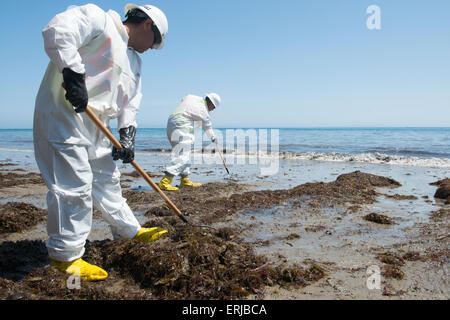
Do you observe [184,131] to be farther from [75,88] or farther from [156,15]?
[75,88]

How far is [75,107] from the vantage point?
2455mm

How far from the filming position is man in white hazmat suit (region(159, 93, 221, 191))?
7578 millimetres

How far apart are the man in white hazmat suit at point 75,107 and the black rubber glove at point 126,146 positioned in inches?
0.9

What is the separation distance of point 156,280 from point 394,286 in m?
2.05

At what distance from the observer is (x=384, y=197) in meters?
6.35

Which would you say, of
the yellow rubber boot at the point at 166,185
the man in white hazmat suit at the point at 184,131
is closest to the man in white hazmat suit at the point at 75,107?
the yellow rubber boot at the point at 166,185

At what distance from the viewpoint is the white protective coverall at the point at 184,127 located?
25.3ft

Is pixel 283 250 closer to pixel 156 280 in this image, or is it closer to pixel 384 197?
pixel 156 280

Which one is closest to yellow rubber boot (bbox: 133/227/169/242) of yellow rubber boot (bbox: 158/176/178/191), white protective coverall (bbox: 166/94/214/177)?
yellow rubber boot (bbox: 158/176/178/191)

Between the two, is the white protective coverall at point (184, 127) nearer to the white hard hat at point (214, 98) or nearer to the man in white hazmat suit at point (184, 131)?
the man in white hazmat suit at point (184, 131)

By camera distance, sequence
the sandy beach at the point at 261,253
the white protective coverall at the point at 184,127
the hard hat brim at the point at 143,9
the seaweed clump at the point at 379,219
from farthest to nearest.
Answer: the white protective coverall at the point at 184,127, the seaweed clump at the point at 379,219, the hard hat brim at the point at 143,9, the sandy beach at the point at 261,253

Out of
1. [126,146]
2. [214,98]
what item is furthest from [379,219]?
[214,98]

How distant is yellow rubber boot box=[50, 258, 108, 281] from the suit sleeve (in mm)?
1591
